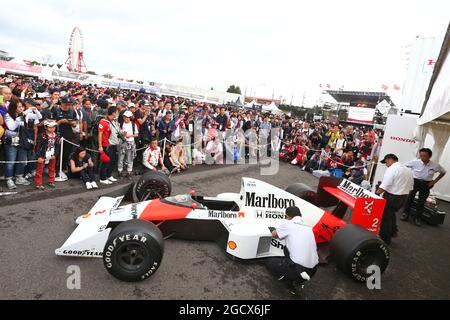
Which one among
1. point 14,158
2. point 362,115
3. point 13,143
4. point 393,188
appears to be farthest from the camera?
point 362,115

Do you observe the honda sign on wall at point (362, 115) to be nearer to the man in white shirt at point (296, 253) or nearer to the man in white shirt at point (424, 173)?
the man in white shirt at point (424, 173)

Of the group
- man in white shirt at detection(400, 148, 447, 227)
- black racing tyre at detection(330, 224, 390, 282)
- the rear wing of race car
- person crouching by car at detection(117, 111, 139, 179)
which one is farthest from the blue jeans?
man in white shirt at detection(400, 148, 447, 227)

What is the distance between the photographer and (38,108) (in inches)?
278

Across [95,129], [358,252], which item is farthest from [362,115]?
[358,252]

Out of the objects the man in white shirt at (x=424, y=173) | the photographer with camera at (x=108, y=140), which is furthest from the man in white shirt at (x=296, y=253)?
the photographer with camera at (x=108, y=140)

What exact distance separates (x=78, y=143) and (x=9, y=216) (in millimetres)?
3150

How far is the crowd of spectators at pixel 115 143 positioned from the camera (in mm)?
6371

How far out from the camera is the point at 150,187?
231 inches

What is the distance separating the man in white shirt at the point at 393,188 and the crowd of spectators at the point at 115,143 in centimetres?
471

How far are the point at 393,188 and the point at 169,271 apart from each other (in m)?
4.46

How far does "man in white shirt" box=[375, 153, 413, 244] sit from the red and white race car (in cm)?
96

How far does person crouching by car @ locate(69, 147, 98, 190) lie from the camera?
6984mm

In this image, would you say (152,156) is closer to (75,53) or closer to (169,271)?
(169,271)

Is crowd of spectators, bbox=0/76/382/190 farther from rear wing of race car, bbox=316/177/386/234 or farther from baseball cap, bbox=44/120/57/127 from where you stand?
rear wing of race car, bbox=316/177/386/234
